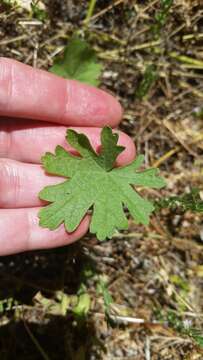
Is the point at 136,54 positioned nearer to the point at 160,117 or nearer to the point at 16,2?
the point at 160,117

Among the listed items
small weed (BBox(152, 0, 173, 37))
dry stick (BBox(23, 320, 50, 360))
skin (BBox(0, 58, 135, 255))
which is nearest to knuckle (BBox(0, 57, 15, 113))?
skin (BBox(0, 58, 135, 255))

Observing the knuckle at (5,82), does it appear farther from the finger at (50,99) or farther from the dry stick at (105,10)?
the dry stick at (105,10)

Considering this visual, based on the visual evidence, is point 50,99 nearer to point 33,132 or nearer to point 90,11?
point 33,132

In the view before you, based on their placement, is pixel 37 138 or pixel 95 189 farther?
pixel 37 138

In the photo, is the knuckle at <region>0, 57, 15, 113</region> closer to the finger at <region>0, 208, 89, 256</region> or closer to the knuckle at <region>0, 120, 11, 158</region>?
the knuckle at <region>0, 120, 11, 158</region>

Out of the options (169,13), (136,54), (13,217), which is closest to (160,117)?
(136,54)

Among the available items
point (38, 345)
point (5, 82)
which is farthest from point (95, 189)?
point (38, 345)

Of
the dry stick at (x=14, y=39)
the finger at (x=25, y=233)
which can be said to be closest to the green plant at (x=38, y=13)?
the dry stick at (x=14, y=39)
